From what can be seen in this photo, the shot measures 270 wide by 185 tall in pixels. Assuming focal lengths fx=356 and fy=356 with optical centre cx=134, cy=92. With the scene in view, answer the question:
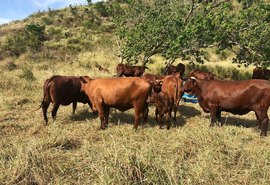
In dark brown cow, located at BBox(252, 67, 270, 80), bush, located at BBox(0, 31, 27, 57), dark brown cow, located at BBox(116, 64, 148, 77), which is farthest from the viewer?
bush, located at BBox(0, 31, 27, 57)

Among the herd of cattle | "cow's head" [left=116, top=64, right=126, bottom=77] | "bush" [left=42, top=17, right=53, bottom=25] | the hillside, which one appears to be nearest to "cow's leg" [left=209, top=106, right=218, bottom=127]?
the herd of cattle

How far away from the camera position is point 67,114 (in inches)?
387

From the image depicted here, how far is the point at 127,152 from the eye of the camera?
503cm

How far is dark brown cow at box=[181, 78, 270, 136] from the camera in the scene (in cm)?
773

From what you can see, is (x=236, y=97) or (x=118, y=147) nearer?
(x=118, y=147)

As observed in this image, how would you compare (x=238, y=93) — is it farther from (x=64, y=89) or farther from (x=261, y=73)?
(x=261, y=73)

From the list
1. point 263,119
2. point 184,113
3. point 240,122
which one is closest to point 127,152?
point 263,119

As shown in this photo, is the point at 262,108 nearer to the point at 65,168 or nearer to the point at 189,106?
the point at 189,106

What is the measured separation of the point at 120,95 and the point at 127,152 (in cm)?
331

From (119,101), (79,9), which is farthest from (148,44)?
(79,9)

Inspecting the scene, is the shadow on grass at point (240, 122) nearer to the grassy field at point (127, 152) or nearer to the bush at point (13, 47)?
the grassy field at point (127, 152)

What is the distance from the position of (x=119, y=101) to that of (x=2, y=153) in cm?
338

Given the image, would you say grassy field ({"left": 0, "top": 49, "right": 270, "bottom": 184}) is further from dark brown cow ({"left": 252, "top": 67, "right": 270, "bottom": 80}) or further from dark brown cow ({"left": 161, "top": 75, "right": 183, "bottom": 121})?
dark brown cow ({"left": 252, "top": 67, "right": 270, "bottom": 80})

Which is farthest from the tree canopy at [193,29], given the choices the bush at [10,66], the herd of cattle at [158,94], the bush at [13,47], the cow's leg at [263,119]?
the bush at [13,47]
